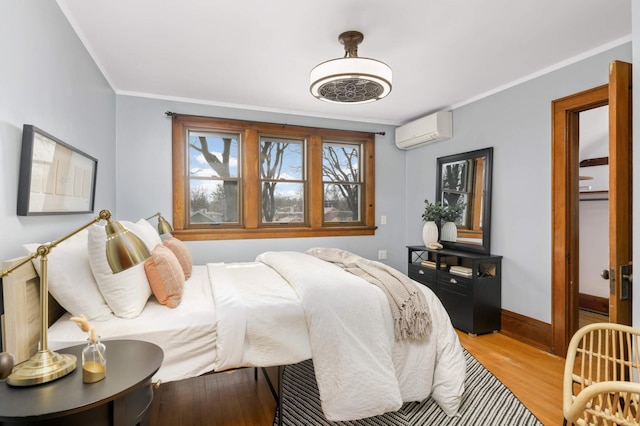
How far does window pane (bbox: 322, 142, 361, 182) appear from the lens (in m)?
4.34

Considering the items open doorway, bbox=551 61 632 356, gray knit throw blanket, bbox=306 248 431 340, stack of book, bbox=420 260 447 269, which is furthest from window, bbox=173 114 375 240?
open doorway, bbox=551 61 632 356

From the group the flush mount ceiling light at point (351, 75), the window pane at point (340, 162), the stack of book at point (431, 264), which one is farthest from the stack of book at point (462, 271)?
the flush mount ceiling light at point (351, 75)

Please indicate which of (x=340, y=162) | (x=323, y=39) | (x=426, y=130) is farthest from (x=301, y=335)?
(x=426, y=130)

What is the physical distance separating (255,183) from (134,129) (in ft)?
4.48

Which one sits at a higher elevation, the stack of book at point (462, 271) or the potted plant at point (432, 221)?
the potted plant at point (432, 221)

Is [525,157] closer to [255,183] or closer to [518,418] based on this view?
[518,418]

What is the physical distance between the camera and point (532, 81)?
3.03m

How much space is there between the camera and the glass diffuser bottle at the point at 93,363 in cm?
113

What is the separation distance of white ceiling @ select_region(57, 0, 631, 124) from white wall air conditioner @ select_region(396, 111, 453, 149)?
1.45 feet

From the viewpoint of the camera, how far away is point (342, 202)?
444cm

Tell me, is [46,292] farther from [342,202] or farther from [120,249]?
[342,202]

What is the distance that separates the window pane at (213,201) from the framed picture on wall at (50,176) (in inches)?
52.4

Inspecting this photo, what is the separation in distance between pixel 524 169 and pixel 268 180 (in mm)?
2712

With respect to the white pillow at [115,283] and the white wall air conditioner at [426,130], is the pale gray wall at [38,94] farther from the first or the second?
the white wall air conditioner at [426,130]
